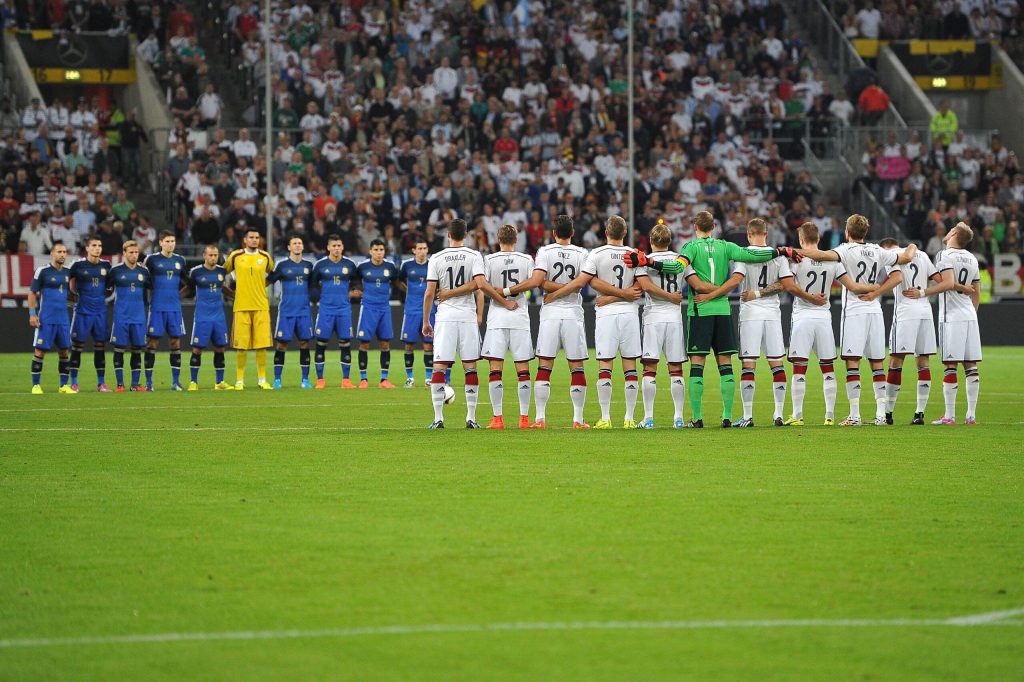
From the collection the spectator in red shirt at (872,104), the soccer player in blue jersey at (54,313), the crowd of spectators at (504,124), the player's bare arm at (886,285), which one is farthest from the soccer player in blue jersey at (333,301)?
the spectator in red shirt at (872,104)

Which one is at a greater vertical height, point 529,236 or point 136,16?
point 136,16

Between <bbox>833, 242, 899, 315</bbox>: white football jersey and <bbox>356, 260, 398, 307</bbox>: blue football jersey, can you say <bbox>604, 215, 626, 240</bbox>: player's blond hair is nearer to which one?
<bbox>833, 242, 899, 315</bbox>: white football jersey

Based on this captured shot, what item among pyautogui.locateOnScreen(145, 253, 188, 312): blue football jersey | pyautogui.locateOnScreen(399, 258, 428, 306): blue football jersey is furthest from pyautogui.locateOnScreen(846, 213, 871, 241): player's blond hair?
pyautogui.locateOnScreen(145, 253, 188, 312): blue football jersey

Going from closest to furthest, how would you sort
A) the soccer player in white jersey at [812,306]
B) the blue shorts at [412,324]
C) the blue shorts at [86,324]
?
the soccer player in white jersey at [812,306] < the blue shorts at [86,324] < the blue shorts at [412,324]

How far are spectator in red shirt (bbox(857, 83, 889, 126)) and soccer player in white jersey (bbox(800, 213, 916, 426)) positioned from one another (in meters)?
24.2

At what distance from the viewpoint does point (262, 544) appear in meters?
8.62

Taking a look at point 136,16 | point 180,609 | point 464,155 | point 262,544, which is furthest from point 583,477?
point 136,16

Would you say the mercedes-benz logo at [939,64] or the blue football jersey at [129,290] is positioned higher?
the mercedes-benz logo at [939,64]

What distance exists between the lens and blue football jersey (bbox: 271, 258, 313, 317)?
21.7 meters

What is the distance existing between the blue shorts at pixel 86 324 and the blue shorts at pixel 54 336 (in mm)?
97

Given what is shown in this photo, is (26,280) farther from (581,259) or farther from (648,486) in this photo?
(648,486)

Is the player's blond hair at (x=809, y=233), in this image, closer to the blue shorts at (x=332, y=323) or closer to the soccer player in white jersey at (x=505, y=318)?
the soccer player in white jersey at (x=505, y=318)

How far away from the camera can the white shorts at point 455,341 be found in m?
14.8

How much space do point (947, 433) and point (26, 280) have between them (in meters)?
20.5
